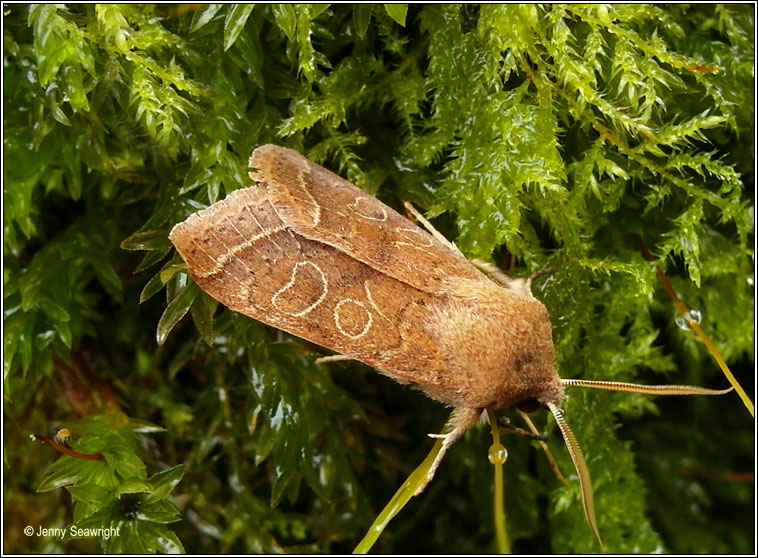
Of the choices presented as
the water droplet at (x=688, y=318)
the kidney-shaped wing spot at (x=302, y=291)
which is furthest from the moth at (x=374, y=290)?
the water droplet at (x=688, y=318)

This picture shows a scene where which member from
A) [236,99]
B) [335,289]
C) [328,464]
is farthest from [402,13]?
[328,464]

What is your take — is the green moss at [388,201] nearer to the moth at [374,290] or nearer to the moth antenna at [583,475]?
the moth at [374,290]

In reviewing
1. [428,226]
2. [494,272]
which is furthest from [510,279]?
[428,226]

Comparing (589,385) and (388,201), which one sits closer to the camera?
(589,385)

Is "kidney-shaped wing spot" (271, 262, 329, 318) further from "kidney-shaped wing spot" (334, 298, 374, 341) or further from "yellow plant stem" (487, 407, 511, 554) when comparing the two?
"yellow plant stem" (487, 407, 511, 554)

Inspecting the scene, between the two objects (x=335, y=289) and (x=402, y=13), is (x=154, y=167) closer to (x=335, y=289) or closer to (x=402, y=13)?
(x=335, y=289)

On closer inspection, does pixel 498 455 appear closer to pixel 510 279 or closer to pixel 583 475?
pixel 583 475

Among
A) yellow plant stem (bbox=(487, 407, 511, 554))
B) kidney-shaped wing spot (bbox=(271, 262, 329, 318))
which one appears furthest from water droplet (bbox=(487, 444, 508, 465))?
kidney-shaped wing spot (bbox=(271, 262, 329, 318))
